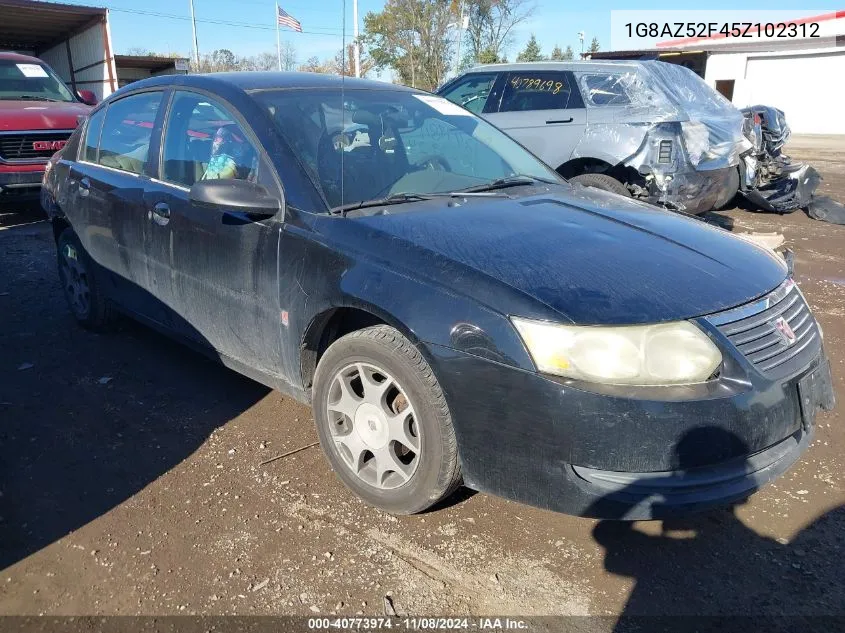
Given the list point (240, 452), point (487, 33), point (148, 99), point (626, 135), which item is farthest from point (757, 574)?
point (487, 33)

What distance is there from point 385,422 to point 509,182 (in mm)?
1455

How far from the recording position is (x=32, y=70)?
385 inches

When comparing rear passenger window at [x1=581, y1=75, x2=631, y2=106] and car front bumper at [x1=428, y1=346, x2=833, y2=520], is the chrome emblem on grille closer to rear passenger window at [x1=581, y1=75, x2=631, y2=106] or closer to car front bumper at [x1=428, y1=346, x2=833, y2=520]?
car front bumper at [x1=428, y1=346, x2=833, y2=520]

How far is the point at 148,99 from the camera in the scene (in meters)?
3.94

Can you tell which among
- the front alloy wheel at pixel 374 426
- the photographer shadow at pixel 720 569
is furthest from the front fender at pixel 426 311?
the photographer shadow at pixel 720 569

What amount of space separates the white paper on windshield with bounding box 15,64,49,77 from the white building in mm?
22424

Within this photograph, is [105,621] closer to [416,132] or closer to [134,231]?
[134,231]

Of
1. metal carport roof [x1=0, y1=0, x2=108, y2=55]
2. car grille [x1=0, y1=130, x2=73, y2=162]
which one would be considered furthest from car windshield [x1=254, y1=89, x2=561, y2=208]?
metal carport roof [x1=0, y1=0, x2=108, y2=55]

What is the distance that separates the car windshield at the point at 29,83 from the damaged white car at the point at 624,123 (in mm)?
5852

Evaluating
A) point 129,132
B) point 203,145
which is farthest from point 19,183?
point 203,145

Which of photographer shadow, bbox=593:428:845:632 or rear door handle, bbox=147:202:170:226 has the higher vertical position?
rear door handle, bbox=147:202:170:226

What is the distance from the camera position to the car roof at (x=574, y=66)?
7.07 meters

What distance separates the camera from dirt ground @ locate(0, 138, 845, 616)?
2328mm

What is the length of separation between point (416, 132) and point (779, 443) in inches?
85.9
